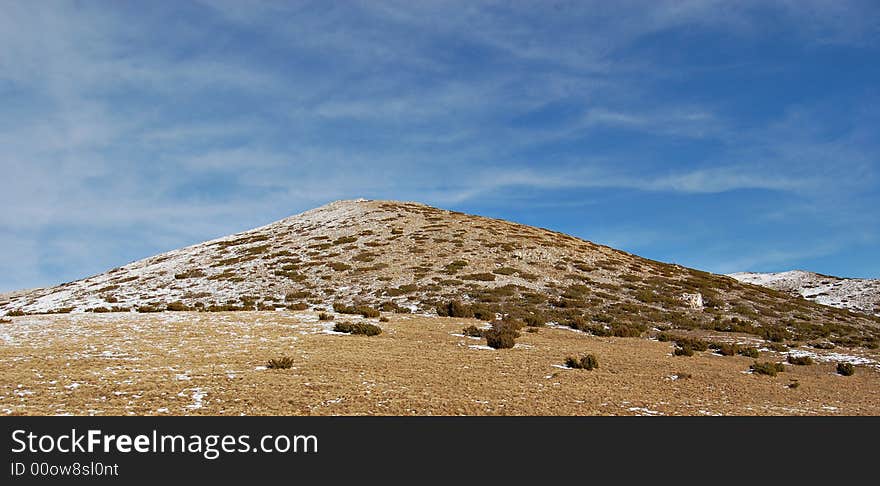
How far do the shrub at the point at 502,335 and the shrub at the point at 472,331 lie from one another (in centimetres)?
27

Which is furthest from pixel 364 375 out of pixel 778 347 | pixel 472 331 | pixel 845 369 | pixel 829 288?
pixel 829 288

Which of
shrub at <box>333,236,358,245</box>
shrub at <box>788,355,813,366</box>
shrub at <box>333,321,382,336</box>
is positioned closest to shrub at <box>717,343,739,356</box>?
shrub at <box>788,355,813,366</box>

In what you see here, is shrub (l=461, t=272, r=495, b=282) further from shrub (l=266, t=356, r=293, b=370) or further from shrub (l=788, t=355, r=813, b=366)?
shrub (l=266, t=356, r=293, b=370)

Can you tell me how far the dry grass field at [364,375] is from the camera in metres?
14.3

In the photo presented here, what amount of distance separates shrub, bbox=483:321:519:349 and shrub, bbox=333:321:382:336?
552cm

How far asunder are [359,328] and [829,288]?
8023 cm

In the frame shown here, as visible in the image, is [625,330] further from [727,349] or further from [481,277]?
[481,277]

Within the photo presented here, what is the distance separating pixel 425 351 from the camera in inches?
885

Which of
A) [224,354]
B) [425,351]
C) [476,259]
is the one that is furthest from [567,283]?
[224,354]

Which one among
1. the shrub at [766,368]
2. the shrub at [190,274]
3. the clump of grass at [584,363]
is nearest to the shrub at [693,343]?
the shrub at [766,368]

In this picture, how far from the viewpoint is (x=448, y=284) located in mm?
41938

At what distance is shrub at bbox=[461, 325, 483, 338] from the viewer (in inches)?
1069

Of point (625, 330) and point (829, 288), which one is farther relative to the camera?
point (829, 288)
